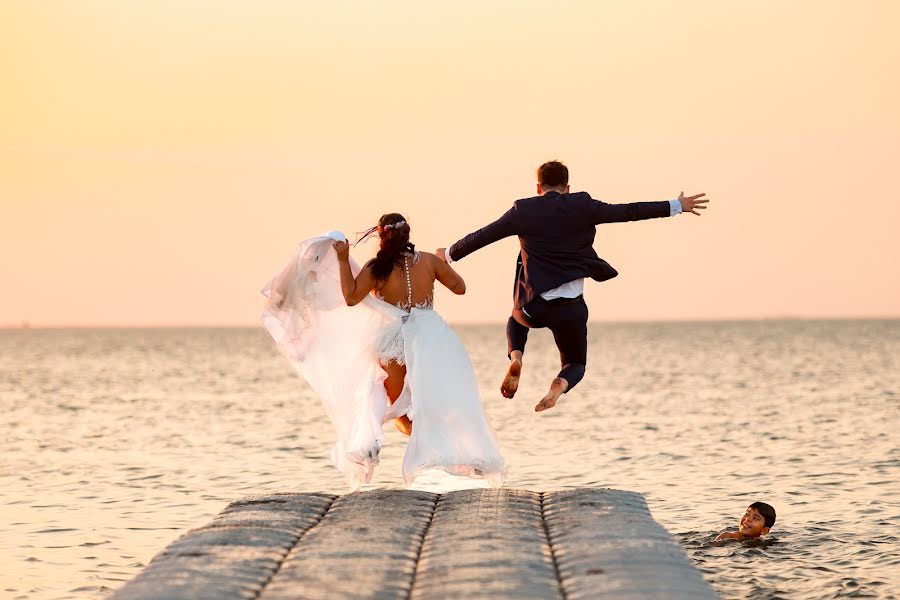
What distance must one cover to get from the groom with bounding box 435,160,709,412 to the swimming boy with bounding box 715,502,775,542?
20.6ft

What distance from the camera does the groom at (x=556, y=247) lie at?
11.3 meters

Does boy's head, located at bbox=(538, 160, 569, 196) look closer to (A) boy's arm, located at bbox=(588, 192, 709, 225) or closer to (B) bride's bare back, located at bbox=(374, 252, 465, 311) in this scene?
(A) boy's arm, located at bbox=(588, 192, 709, 225)

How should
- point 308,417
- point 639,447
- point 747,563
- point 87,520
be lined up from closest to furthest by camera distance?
point 747,563, point 87,520, point 639,447, point 308,417

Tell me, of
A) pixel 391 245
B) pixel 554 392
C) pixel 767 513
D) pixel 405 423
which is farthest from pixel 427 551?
pixel 767 513

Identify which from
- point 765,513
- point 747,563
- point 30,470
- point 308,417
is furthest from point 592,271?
point 308,417

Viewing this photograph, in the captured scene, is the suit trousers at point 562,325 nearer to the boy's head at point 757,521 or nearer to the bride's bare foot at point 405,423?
the bride's bare foot at point 405,423

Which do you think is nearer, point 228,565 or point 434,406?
point 228,565

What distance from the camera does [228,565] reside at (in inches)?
333

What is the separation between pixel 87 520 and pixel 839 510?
1167 centimetres

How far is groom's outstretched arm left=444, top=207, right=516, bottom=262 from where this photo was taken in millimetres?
11406

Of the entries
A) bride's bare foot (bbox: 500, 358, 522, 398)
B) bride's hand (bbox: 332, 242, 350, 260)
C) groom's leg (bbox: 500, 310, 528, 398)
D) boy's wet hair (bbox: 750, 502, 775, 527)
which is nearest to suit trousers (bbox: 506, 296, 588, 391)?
groom's leg (bbox: 500, 310, 528, 398)

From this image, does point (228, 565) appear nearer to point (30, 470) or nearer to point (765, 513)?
point (765, 513)

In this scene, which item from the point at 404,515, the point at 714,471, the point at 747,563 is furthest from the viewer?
the point at 714,471

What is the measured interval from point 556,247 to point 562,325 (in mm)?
758
